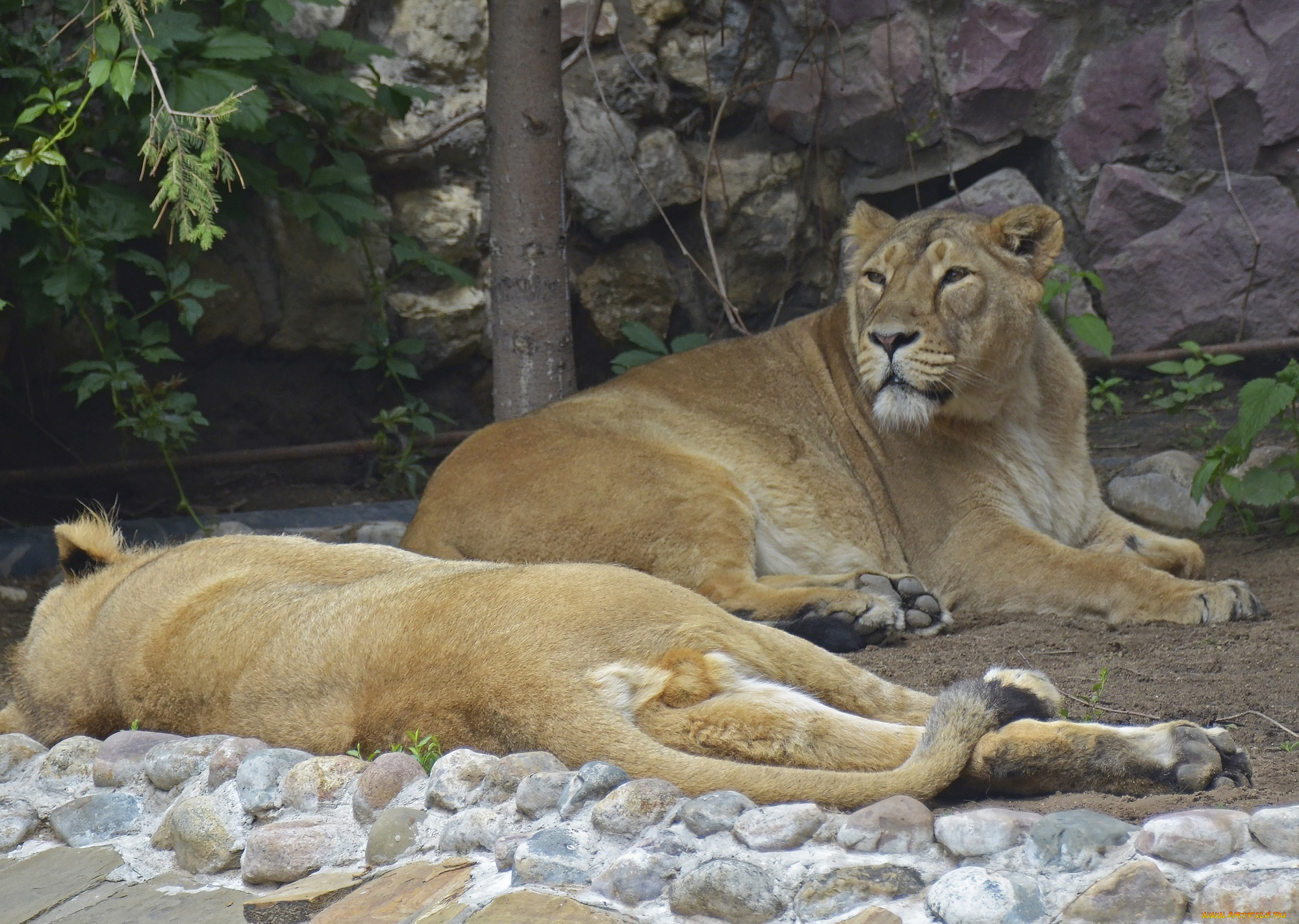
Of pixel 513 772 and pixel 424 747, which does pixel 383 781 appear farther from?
pixel 513 772

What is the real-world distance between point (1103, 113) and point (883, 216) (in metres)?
2.14

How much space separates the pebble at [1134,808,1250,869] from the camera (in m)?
1.83

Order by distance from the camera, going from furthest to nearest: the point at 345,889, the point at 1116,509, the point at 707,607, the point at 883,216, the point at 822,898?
the point at 1116,509 < the point at 883,216 < the point at 707,607 < the point at 345,889 < the point at 822,898

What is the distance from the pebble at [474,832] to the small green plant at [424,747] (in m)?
0.20

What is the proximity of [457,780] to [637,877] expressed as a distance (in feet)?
1.65

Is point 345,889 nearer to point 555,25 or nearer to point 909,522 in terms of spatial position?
point 909,522

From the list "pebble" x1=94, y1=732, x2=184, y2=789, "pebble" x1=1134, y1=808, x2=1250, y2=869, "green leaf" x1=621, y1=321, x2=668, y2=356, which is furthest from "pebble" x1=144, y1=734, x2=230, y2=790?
"green leaf" x1=621, y1=321, x2=668, y2=356

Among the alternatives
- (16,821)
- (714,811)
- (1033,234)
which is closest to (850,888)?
(714,811)

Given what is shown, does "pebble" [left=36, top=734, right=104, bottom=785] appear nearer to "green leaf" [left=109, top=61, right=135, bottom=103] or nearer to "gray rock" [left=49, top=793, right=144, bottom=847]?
"gray rock" [left=49, top=793, right=144, bottom=847]

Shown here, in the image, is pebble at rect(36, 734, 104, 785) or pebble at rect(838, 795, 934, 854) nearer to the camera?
pebble at rect(838, 795, 934, 854)

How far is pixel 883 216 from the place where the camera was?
5.21 m

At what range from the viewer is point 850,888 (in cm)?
191

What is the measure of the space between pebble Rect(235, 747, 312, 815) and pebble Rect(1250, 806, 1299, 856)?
1805 mm

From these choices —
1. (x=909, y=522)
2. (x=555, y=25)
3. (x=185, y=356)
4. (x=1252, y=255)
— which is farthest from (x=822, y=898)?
(x=1252, y=255)
